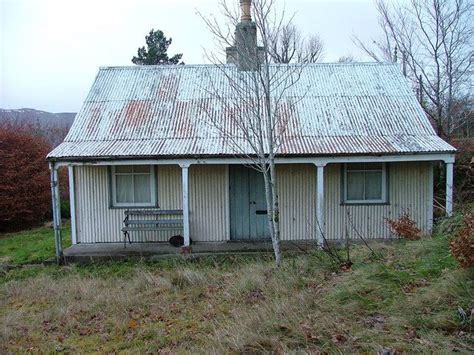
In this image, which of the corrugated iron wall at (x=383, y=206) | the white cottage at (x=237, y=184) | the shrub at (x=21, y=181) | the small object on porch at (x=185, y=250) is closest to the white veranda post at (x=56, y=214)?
the white cottage at (x=237, y=184)

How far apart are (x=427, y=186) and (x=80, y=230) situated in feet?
30.8

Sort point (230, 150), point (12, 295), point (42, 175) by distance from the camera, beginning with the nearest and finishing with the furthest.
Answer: point (12, 295), point (230, 150), point (42, 175)

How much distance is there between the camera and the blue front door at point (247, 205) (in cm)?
1167

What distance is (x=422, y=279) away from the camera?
17.0ft

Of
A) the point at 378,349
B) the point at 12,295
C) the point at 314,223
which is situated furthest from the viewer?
the point at 314,223

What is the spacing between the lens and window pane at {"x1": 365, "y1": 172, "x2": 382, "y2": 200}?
1151 cm

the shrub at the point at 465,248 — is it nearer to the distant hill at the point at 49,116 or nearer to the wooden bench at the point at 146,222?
the wooden bench at the point at 146,222

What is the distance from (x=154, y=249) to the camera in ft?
35.6

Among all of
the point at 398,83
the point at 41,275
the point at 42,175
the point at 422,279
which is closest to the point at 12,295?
the point at 41,275

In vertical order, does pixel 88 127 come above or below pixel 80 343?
above

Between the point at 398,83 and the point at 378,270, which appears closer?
the point at 378,270

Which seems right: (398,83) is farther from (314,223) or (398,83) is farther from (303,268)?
(303,268)

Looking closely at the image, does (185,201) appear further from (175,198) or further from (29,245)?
(29,245)

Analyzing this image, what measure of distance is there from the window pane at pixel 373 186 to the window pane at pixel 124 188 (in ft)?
20.9
